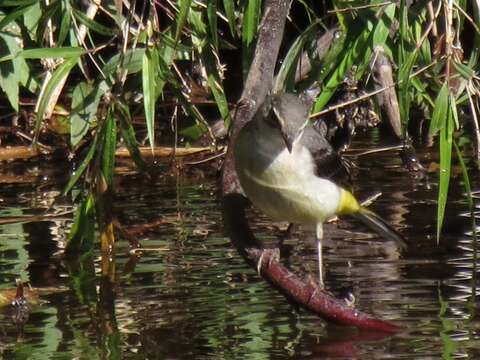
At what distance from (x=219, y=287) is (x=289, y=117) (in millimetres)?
1111

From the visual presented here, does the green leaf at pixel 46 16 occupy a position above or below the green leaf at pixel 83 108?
above

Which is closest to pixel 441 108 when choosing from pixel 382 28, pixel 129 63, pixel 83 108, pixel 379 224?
pixel 382 28

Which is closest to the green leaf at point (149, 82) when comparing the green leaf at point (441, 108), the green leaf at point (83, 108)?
the green leaf at point (83, 108)

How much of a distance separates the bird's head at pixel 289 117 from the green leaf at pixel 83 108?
1.79 meters

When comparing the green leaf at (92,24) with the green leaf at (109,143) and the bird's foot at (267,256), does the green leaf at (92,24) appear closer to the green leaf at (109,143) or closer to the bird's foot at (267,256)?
the green leaf at (109,143)

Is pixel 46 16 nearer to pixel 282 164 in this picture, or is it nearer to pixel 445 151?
pixel 282 164

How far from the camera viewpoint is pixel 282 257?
639 cm

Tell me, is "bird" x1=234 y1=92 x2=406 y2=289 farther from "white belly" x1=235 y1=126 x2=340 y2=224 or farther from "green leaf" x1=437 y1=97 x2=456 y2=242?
"green leaf" x1=437 y1=97 x2=456 y2=242

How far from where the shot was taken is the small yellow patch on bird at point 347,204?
5.87m

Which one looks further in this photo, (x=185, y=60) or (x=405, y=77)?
(x=185, y=60)

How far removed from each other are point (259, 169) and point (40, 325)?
45.4 inches

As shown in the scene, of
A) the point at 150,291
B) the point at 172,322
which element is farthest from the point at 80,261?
the point at 172,322

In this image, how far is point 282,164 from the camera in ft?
17.8

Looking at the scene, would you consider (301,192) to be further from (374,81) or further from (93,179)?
(374,81)
